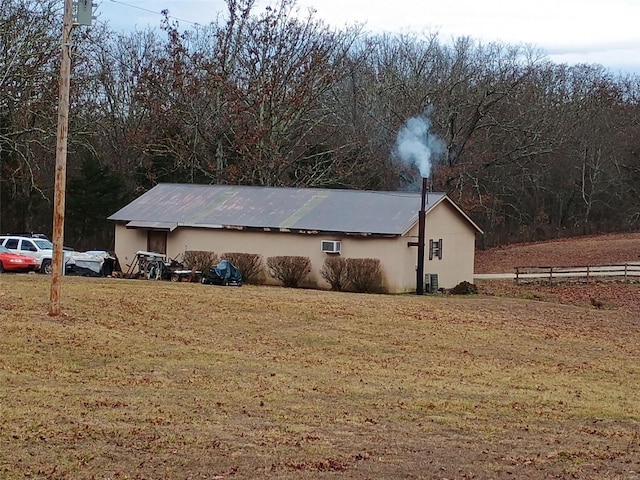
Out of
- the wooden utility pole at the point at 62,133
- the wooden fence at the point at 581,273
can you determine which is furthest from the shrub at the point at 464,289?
the wooden utility pole at the point at 62,133

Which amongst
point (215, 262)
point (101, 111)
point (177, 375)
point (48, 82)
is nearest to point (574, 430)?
point (177, 375)

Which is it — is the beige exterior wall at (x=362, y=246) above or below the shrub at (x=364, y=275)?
above

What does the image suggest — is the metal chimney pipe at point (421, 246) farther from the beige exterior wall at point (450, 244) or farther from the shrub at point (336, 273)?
the shrub at point (336, 273)

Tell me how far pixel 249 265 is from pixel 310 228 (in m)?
2.60

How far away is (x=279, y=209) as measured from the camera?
37500 mm

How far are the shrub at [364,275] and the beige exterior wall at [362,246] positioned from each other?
1.04 feet

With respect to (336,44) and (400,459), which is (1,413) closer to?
(400,459)

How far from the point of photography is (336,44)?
179 ft

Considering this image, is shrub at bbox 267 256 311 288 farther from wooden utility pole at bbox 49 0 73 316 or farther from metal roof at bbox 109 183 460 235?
wooden utility pole at bbox 49 0 73 316

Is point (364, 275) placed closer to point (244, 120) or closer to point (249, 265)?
point (249, 265)

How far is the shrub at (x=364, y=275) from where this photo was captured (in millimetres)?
34031

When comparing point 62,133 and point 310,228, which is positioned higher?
point 62,133

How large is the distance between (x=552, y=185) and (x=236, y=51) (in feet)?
98.5

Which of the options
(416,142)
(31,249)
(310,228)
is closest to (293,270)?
(310,228)
